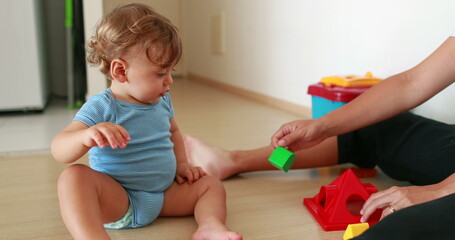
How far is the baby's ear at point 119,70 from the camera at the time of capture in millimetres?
696

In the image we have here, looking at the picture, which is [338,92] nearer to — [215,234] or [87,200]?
[215,234]

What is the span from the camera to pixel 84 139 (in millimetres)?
591

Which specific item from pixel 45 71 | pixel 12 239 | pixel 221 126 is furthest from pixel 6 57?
pixel 12 239

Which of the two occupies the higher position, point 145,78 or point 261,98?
point 145,78

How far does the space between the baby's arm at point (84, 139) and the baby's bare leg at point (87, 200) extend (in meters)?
0.03

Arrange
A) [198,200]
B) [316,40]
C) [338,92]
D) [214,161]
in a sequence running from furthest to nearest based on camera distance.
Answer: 1. [316,40]
2. [338,92]
3. [214,161]
4. [198,200]

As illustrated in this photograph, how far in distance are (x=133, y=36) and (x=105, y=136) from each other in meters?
0.18

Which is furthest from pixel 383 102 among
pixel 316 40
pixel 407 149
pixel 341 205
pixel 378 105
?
pixel 316 40

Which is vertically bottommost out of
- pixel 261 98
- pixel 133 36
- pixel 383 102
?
pixel 261 98

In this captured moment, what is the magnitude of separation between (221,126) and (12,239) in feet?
3.21

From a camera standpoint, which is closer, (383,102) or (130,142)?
(130,142)

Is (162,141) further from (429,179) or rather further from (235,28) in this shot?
(235,28)

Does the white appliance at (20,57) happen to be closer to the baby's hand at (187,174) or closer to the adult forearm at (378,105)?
the baby's hand at (187,174)

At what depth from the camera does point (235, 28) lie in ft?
8.16
